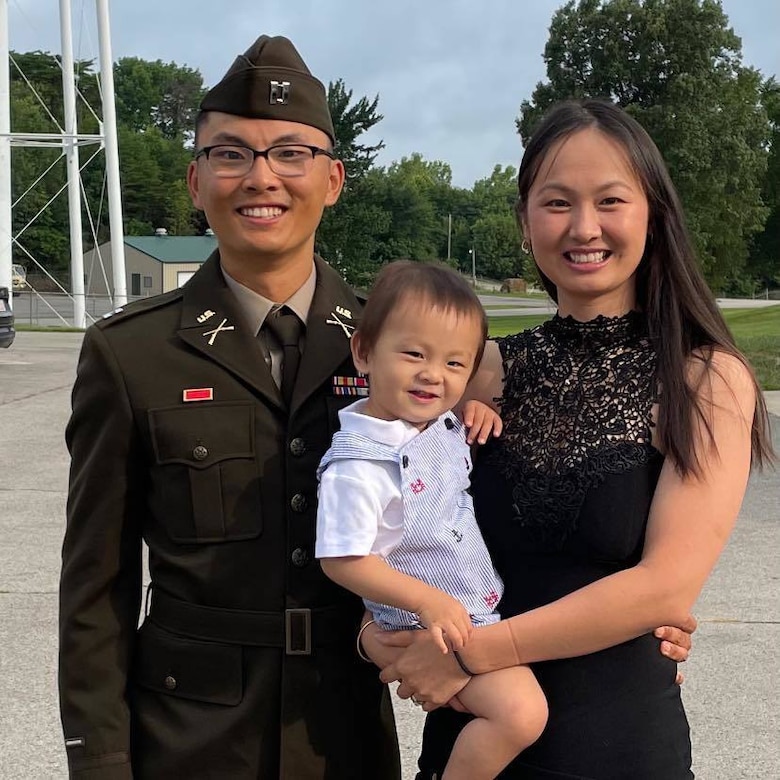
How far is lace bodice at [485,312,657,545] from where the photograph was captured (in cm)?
200

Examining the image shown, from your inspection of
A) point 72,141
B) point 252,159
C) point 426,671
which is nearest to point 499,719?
point 426,671

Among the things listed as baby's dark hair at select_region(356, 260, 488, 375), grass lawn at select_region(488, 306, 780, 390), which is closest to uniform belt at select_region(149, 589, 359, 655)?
baby's dark hair at select_region(356, 260, 488, 375)

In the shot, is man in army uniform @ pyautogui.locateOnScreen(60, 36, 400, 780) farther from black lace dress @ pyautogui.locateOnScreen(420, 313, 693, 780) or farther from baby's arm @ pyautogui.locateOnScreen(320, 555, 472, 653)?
black lace dress @ pyautogui.locateOnScreen(420, 313, 693, 780)

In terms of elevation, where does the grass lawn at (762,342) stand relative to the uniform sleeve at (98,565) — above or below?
below

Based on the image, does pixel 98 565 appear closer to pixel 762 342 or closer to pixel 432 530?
pixel 432 530

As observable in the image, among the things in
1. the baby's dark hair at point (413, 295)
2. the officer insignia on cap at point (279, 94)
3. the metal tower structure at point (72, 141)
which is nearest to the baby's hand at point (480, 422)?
the baby's dark hair at point (413, 295)

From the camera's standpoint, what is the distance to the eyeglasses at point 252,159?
83.1 inches

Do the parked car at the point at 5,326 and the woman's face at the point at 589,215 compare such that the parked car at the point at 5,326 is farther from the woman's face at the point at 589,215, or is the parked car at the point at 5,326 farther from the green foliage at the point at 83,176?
the green foliage at the point at 83,176

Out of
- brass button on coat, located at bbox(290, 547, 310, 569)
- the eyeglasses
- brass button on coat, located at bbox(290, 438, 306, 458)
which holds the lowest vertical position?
brass button on coat, located at bbox(290, 547, 310, 569)

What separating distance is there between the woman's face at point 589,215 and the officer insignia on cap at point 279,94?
1.80 ft

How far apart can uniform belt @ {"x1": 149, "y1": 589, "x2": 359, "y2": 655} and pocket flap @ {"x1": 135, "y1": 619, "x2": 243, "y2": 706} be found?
0.7 inches

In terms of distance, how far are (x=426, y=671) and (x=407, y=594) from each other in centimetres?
17

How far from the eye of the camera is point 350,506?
1906mm

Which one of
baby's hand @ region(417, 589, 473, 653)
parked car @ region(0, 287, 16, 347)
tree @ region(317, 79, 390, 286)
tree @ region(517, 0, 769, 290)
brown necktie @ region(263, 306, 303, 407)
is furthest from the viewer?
tree @ region(317, 79, 390, 286)
